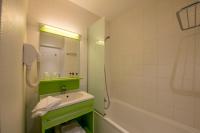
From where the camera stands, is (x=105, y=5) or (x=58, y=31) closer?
(x=58, y=31)

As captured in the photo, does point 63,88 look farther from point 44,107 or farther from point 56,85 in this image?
point 44,107

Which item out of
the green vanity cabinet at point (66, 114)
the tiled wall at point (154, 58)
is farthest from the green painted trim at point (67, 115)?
the tiled wall at point (154, 58)

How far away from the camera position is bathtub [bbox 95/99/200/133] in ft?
4.38

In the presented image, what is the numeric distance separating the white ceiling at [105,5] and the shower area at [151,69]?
0.16 m

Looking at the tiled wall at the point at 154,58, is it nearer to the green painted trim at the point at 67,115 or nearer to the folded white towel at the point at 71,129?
the green painted trim at the point at 67,115

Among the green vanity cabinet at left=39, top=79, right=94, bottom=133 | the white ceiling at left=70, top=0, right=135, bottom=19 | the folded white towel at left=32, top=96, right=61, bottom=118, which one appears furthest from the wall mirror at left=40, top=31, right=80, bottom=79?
the white ceiling at left=70, top=0, right=135, bottom=19

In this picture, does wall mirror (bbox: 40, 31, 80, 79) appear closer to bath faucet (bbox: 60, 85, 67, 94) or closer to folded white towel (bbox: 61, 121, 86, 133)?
bath faucet (bbox: 60, 85, 67, 94)

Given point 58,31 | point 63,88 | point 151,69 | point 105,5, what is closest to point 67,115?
point 63,88

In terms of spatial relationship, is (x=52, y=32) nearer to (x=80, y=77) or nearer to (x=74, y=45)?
(x=74, y=45)

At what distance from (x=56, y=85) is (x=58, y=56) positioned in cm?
47

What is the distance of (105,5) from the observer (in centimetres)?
189

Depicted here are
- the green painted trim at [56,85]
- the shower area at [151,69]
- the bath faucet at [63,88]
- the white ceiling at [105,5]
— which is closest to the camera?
the shower area at [151,69]

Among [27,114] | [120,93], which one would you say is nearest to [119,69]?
[120,93]

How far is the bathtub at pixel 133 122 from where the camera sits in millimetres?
1336
